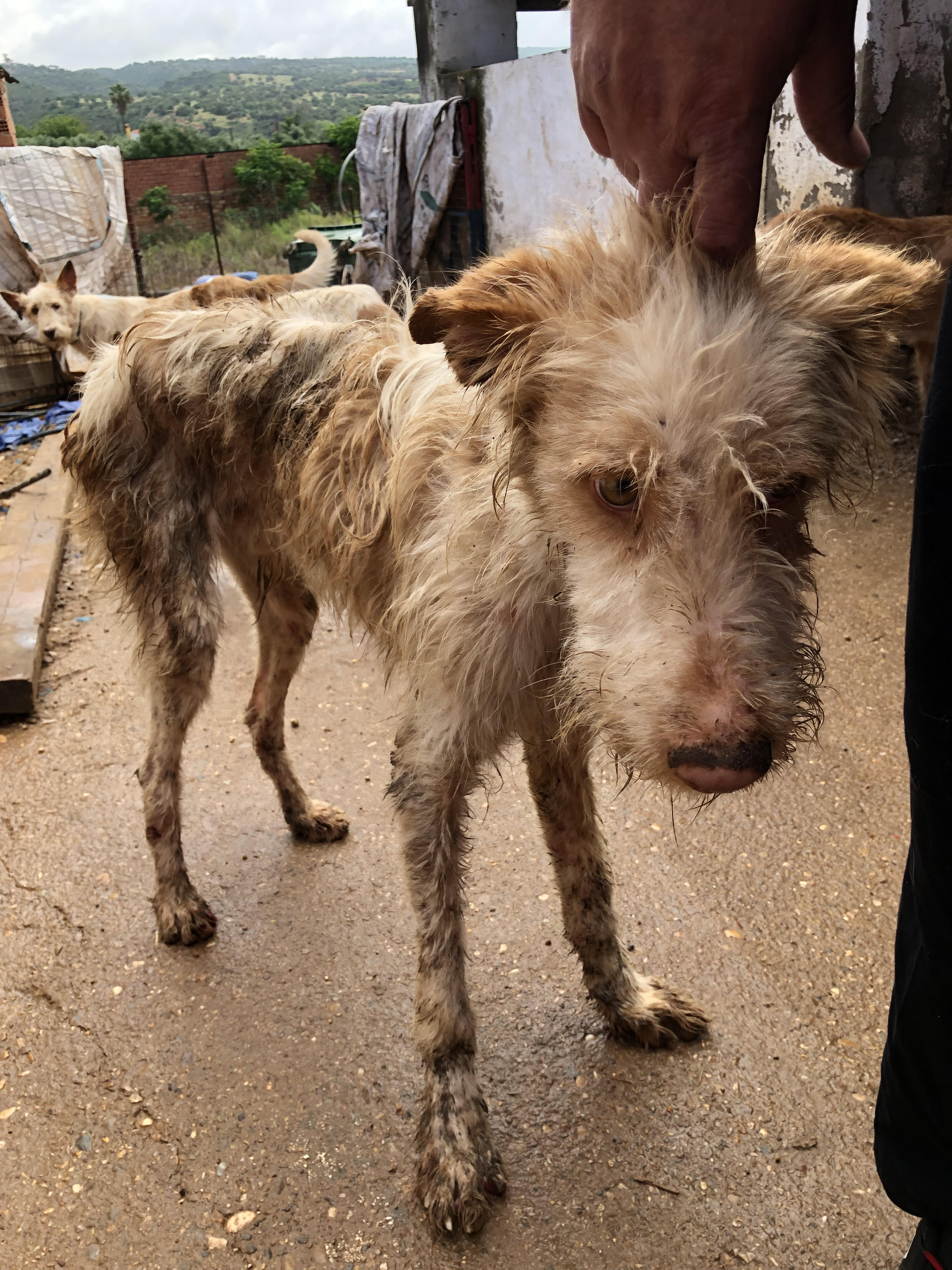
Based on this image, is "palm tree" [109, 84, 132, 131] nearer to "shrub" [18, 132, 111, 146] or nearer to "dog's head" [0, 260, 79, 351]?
"shrub" [18, 132, 111, 146]

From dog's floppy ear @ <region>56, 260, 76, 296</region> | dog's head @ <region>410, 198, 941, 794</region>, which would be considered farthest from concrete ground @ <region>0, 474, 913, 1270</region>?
dog's floppy ear @ <region>56, 260, 76, 296</region>

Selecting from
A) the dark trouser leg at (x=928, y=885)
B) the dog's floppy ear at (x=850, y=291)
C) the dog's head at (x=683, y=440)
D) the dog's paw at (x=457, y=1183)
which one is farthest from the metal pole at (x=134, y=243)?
the dark trouser leg at (x=928, y=885)

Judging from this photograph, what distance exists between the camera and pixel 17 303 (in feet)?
33.7

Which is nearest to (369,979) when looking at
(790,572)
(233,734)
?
(233,734)

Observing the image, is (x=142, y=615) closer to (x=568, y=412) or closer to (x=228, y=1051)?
(x=228, y=1051)

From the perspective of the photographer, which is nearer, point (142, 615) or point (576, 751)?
point (576, 751)

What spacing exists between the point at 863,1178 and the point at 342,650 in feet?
11.1

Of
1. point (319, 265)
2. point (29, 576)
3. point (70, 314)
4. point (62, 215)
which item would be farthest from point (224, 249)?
point (29, 576)

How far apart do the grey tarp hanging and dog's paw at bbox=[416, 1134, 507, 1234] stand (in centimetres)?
→ 977

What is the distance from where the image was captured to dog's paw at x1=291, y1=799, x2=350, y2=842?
3.38m

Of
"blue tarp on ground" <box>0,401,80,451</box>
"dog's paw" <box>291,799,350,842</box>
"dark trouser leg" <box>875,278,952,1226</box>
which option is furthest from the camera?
"blue tarp on ground" <box>0,401,80,451</box>

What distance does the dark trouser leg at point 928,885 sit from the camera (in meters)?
1.07

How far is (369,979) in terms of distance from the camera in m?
2.77

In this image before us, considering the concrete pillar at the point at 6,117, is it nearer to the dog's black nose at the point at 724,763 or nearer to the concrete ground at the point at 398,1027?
the concrete ground at the point at 398,1027
